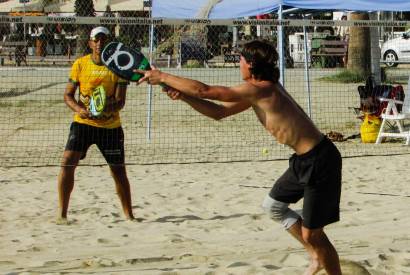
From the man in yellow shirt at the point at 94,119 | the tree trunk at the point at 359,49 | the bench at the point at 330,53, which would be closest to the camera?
the man in yellow shirt at the point at 94,119

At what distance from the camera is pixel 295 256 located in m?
5.43

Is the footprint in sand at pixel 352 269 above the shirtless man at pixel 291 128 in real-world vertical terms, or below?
below

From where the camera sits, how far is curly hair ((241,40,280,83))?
4.37 metres

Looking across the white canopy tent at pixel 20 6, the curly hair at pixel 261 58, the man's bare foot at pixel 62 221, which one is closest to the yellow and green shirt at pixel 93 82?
the man's bare foot at pixel 62 221

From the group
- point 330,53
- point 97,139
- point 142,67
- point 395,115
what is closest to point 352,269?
point 142,67

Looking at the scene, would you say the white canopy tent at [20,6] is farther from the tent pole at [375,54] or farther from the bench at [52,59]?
the tent pole at [375,54]

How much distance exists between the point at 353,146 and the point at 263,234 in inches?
218

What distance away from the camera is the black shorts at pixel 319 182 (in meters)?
4.48

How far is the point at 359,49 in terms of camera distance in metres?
19.4

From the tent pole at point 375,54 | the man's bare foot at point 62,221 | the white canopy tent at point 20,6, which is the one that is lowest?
the man's bare foot at point 62,221

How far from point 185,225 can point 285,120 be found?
2.41 m

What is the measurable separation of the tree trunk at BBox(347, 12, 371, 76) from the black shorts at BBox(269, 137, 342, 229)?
15.0 m

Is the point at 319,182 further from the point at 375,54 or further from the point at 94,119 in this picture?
the point at 375,54

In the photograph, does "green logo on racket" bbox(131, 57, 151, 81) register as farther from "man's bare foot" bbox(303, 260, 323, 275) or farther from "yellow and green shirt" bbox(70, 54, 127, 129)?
"yellow and green shirt" bbox(70, 54, 127, 129)
